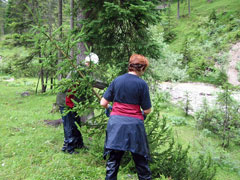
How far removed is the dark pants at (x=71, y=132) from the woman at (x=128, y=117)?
175 centimetres

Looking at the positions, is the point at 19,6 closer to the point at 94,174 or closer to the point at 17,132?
the point at 17,132

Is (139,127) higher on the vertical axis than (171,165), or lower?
higher

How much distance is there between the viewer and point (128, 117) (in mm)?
2631

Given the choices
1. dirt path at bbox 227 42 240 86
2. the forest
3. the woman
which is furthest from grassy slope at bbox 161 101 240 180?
dirt path at bbox 227 42 240 86

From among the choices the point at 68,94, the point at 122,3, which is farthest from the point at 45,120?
the point at 122,3

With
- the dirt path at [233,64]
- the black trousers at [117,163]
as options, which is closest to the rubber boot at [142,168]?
the black trousers at [117,163]

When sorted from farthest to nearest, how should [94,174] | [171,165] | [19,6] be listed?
[19,6] → [171,165] → [94,174]

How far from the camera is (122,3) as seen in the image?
5551 mm

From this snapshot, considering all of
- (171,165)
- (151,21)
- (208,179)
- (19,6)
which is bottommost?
(208,179)

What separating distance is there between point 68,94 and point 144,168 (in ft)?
6.65

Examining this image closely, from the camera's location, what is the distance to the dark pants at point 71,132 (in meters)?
4.24

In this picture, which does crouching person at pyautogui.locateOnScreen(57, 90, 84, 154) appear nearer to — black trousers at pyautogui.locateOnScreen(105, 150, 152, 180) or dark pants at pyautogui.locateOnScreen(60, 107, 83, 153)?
dark pants at pyautogui.locateOnScreen(60, 107, 83, 153)

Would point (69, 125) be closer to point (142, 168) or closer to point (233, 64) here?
point (142, 168)

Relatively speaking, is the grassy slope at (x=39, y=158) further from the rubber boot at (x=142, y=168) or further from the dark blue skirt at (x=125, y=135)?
the dark blue skirt at (x=125, y=135)
